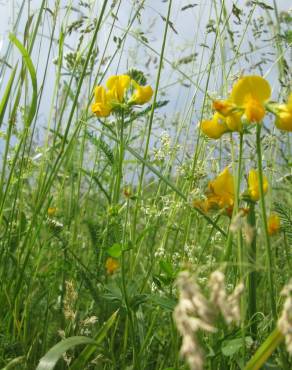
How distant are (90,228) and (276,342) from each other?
90 cm

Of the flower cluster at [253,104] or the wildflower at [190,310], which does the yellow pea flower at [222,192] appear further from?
the wildflower at [190,310]

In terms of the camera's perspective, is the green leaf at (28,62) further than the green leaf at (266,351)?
Yes

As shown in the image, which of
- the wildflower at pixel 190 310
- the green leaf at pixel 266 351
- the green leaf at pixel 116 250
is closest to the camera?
the wildflower at pixel 190 310

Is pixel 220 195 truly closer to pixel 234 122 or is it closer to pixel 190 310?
pixel 234 122

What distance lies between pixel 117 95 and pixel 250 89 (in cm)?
64

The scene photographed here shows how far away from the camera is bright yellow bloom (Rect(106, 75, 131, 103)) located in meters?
1.46

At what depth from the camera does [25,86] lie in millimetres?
1746

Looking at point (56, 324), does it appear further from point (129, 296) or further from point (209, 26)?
point (209, 26)

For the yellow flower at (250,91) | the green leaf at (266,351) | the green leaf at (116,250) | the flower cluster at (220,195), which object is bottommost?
the green leaf at (266,351)

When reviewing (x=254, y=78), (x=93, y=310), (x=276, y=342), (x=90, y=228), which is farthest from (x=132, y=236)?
(x=276, y=342)

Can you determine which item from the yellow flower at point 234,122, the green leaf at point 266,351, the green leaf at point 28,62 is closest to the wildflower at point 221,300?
the green leaf at point 266,351

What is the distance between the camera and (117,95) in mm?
1468

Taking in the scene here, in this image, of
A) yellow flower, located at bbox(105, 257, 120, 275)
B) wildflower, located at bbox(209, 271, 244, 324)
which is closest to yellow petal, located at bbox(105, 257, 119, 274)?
yellow flower, located at bbox(105, 257, 120, 275)

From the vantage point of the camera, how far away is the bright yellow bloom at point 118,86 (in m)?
1.46
